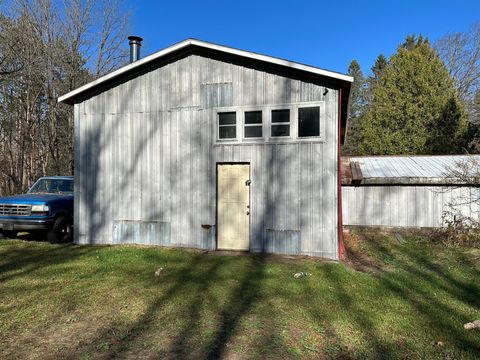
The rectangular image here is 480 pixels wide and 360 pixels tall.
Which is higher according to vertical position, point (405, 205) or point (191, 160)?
point (191, 160)

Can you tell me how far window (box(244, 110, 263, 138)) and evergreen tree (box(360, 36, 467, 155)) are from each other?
62.7ft

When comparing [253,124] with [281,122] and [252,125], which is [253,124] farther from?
[281,122]

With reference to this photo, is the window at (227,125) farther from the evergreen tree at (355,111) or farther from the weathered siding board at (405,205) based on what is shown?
the evergreen tree at (355,111)

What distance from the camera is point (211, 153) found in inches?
391

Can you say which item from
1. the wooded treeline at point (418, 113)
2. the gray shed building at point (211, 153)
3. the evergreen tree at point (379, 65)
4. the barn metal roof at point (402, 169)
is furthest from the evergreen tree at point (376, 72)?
the gray shed building at point (211, 153)

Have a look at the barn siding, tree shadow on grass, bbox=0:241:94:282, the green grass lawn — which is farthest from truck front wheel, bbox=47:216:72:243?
the green grass lawn

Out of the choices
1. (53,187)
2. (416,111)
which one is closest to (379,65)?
(416,111)

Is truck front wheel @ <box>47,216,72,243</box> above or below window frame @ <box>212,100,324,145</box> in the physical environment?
below

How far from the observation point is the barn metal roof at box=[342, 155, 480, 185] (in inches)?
525

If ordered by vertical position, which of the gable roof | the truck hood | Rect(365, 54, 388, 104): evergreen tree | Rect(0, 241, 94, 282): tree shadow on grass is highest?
Rect(365, 54, 388, 104): evergreen tree

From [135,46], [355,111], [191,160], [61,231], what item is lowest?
[61,231]

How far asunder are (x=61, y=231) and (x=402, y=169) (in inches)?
497

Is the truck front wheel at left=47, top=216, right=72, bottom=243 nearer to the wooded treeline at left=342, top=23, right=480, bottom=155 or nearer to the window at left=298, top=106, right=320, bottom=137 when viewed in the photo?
the window at left=298, top=106, right=320, bottom=137

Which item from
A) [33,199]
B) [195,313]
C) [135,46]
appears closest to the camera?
[195,313]
